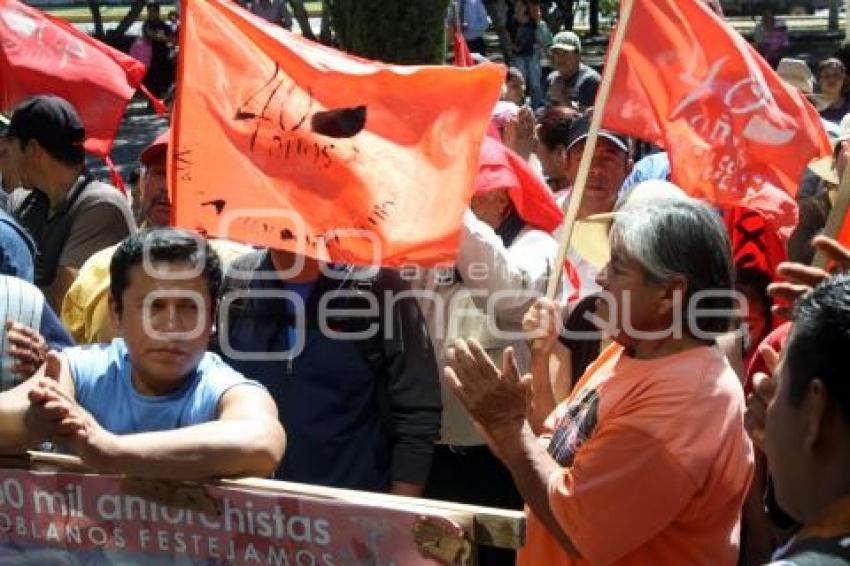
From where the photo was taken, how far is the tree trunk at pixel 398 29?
337 inches

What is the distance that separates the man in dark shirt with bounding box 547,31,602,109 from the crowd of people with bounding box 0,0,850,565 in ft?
20.5

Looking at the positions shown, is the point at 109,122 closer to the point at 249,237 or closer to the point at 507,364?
the point at 249,237

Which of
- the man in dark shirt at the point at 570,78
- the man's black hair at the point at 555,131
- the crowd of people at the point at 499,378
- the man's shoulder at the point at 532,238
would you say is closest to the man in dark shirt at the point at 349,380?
the crowd of people at the point at 499,378

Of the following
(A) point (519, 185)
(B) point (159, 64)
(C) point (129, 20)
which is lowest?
(B) point (159, 64)

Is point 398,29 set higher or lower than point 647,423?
lower

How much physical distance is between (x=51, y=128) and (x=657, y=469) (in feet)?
10.2

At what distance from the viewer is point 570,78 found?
11242 mm

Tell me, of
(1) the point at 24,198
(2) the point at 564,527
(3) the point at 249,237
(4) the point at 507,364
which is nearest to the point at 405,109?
(3) the point at 249,237

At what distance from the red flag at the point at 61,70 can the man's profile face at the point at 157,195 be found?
0.94 metres

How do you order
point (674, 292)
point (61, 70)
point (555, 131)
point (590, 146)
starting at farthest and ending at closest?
point (555, 131)
point (61, 70)
point (590, 146)
point (674, 292)

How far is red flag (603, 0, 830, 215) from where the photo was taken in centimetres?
480

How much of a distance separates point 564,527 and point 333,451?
990 millimetres

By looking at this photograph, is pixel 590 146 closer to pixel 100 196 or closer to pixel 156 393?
pixel 156 393

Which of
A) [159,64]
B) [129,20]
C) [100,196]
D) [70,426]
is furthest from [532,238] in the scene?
[129,20]
